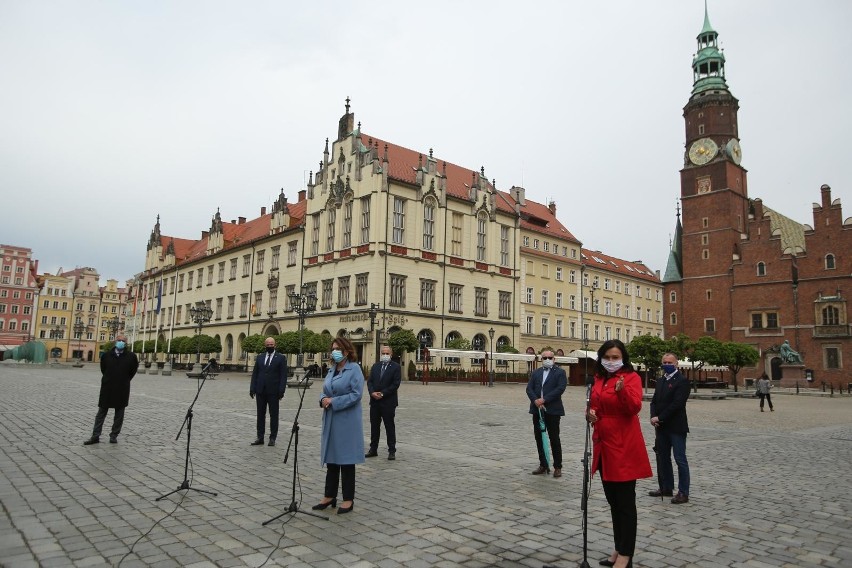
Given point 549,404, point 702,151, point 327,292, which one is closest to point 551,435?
point 549,404

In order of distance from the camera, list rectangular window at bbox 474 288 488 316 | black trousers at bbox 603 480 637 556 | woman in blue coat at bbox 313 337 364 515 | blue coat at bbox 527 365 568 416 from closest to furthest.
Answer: black trousers at bbox 603 480 637 556 → woman in blue coat at bbox 313 337 364 515 → blue coat at bbox 527 365 568 416 → rectangular window at bbox 474 288 488 316

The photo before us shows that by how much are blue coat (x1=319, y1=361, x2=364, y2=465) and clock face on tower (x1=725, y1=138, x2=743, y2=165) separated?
74306 millimetres

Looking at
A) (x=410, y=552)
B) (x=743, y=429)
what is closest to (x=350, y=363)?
(x=410, y=552)

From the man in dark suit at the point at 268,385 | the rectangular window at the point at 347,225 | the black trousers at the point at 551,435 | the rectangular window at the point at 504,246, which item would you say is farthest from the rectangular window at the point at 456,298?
the black trousers at the point at 551,435

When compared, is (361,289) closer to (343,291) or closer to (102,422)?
(343,291)

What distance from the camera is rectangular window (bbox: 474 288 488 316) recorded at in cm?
5156

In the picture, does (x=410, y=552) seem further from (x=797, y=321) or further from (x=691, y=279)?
(x=691, y=279)

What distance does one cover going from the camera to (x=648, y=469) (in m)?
4.88

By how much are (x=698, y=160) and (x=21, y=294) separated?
108819 millimetres

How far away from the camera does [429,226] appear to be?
161ft

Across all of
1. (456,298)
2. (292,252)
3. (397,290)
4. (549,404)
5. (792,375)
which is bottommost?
(792,375)

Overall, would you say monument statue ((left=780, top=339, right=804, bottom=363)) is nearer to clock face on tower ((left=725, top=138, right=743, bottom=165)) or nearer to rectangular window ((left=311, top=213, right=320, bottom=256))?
clock face on tower ((left=725, top=138, right=743, bottom=165))

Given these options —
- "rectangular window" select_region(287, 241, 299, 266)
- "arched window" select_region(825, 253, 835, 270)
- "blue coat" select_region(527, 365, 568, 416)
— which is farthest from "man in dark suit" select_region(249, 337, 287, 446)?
"arched window" select_region(825, 253, 835, 270)

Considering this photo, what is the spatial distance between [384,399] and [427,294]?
37543 millimetres
